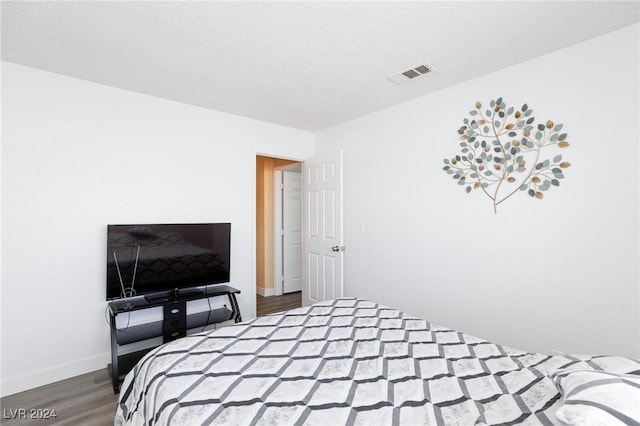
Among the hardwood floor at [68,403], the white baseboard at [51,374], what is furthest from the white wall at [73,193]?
the hardwood floor at [68,403]

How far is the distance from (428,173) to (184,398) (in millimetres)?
2638

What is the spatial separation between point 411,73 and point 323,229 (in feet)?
6.71

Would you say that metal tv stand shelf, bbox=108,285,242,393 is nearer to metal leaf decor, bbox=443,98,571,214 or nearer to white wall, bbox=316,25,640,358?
white wall, bbox=316,25,640,358

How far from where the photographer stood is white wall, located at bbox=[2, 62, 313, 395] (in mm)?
2395

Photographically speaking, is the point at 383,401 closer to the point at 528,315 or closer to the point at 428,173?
the point at 528,315

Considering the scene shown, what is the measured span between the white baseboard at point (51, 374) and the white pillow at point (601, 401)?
3310 mm

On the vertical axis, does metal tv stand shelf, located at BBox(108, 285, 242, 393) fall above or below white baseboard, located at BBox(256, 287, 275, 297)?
above

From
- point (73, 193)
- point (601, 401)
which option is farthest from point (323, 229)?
point (601, 401)

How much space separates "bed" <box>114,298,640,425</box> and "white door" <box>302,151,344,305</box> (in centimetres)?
184

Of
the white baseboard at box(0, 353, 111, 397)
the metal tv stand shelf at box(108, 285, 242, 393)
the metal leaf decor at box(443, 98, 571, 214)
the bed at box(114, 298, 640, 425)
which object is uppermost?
the metal leaf decor at box(443, 98, 571, 214)

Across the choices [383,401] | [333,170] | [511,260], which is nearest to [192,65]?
[333,170]

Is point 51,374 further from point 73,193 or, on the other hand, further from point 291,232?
point 291,232

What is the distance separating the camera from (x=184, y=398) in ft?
3.92

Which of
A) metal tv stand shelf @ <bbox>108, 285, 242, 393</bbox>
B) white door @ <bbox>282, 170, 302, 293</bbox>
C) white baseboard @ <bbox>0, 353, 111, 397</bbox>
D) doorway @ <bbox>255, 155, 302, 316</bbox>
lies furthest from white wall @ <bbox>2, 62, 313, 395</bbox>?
white door @ <bbox>282, 170, 302, 293</bbox>
